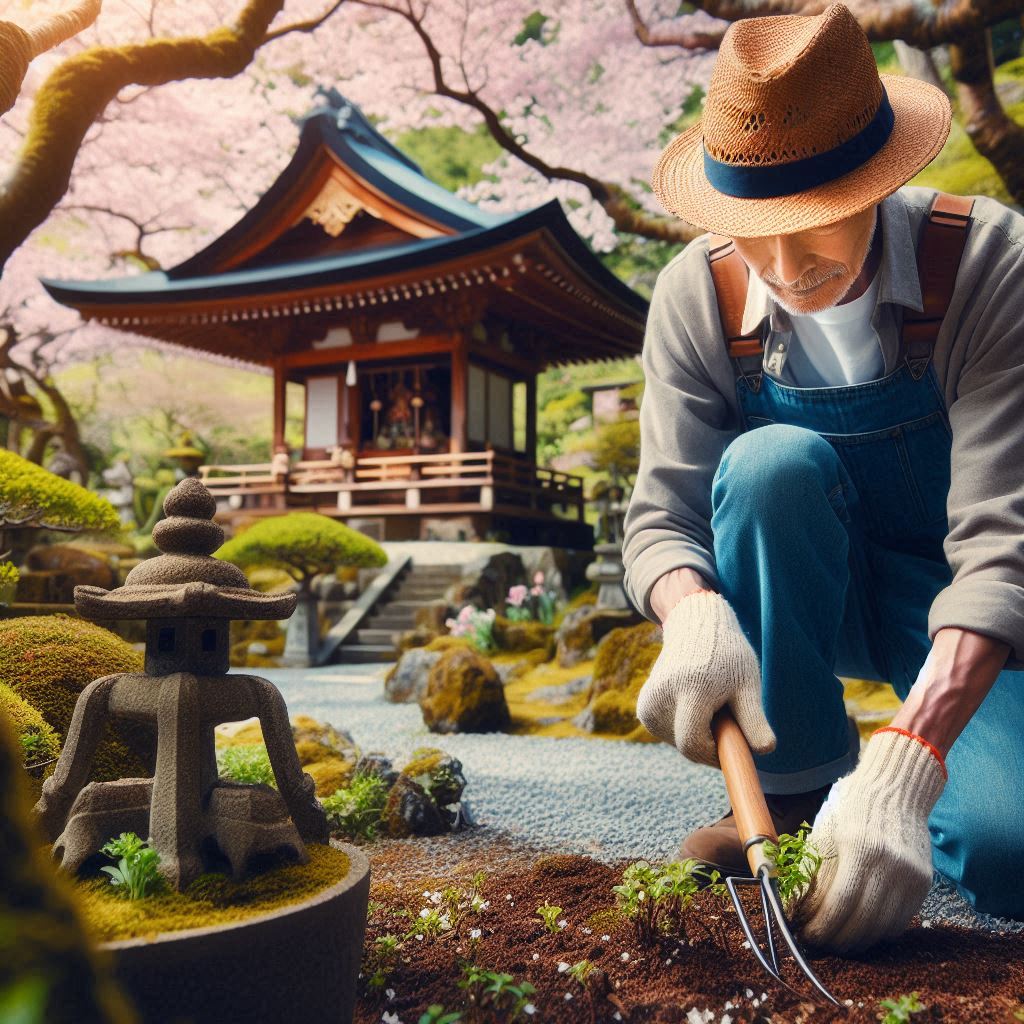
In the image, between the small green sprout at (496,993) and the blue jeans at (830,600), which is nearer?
the small green sprout at (496,993)

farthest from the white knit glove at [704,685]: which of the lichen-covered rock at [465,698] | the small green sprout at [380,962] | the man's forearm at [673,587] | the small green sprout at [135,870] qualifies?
the lichen-covered rock at [465,698]

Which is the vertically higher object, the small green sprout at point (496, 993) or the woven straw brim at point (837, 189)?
the woven straw brim at point (837, 189)

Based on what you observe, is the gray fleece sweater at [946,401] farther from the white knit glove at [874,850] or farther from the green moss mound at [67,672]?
the green moss mound at [67,672]

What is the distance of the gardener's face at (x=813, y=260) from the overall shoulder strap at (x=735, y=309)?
0.15m

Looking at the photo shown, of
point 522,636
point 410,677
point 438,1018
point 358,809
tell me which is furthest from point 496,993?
point 522,636

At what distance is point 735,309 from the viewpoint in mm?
1889

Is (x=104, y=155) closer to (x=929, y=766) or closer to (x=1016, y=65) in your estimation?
(x=1016, y=65)

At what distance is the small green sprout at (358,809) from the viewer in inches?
102

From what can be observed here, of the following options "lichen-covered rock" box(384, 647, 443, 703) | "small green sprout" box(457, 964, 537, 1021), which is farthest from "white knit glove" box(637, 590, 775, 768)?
"lichen-covered rock" box(384, 647, 443, 703)

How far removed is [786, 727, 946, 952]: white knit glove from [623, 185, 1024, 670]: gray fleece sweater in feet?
0.80

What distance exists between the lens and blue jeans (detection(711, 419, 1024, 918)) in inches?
68.7

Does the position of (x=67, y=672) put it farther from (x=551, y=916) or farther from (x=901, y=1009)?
(x=901, y=1009)

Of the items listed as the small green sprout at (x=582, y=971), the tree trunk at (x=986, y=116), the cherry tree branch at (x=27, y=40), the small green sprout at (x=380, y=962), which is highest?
the tree trunk at (x=986, y=116)

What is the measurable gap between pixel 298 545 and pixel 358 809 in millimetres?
5379
